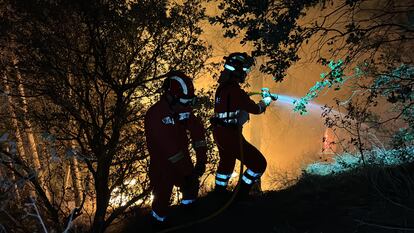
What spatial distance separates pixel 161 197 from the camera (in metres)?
4.93

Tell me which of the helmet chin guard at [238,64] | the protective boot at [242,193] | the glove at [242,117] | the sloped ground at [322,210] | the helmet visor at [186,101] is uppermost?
the helmet chin guard at [238,64]

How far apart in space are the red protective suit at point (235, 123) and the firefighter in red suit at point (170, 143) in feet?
1.77

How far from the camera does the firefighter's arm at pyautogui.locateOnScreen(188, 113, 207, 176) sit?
16.8ft

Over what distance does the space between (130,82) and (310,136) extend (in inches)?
1274

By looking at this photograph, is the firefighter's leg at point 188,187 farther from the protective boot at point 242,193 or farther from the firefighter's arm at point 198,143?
the protective boot at point 242,193

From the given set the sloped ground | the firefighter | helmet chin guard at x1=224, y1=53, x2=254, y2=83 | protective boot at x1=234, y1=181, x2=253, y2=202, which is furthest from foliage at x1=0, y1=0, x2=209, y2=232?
protective boot at x1=234, y1=181, x2=253, y2=202

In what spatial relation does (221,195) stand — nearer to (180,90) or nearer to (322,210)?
(322,210)

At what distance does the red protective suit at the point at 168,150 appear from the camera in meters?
4.79

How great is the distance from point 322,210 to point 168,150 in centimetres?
231

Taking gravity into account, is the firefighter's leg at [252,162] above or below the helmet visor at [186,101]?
below

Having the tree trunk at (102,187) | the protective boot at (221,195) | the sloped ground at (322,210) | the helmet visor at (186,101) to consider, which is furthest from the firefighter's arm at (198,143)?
the tree trunk at (102,187)

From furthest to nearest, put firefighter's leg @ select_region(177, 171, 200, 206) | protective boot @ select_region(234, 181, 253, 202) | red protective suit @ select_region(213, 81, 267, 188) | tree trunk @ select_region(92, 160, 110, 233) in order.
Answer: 1. tree trunk @ select_region(92, 160, 110, 233)
2. protective boot @ select_region(234, 181, 253, 202)
3. red protective suit @ select_region(213, 81, 267, 188)
4. firefighter's leg @ select_region(177, 171, 200, 206)

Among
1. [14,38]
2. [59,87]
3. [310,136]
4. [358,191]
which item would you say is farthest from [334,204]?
[310,136]

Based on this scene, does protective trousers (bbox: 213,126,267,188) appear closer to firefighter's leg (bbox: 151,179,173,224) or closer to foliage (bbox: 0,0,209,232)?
firefighter's leg (bbox: 151,179,173,224)
